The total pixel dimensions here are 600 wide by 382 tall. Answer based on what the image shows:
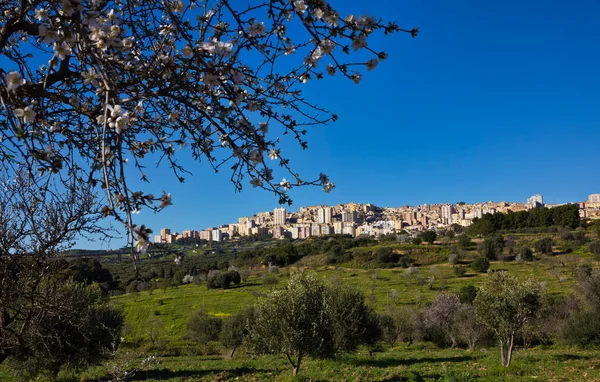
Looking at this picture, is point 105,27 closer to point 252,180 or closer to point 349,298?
point 252,180

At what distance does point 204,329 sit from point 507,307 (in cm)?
2456

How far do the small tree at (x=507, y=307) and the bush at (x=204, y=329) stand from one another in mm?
22486

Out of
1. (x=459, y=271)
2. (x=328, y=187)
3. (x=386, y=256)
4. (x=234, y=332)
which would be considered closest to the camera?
(x=328, y=187)

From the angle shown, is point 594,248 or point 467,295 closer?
point 467,295

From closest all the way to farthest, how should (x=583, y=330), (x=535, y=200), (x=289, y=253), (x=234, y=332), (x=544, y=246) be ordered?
(x=583, y=330), (x=234, y=332), (x=544, y=246), (x=289, y=253), (x=535, y=200)

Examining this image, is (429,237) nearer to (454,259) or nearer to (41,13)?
(454,259)

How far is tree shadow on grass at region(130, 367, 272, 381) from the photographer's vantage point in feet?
→ 58.3

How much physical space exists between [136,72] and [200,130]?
52 cm

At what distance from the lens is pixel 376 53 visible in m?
2.50

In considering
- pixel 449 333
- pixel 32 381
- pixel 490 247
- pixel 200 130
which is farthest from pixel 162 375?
pixel 490 247

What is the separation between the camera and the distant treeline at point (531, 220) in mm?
84938

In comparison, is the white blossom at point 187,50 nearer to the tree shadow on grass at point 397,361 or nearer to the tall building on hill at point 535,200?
the tree shadow on grass at point 397,361

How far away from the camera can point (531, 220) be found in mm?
90000

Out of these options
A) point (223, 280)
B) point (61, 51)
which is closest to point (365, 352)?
point (61, 51)
